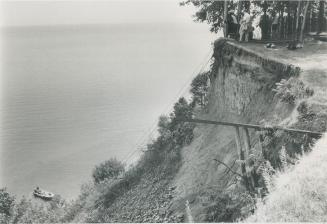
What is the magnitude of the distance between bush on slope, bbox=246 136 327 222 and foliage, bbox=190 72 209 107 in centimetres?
1707

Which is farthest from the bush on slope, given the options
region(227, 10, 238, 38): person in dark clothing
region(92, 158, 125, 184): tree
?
region(92, 158, 125, 184): tree

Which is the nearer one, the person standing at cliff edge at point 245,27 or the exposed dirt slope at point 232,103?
the exposed dirt slope at point 232,103

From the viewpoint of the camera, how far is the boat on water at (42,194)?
1762 inches

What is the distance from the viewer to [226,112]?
1956cm

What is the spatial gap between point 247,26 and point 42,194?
33.3 meters

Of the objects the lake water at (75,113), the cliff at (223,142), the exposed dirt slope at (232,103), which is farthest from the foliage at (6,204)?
the exposed dirt slope at (232,103)

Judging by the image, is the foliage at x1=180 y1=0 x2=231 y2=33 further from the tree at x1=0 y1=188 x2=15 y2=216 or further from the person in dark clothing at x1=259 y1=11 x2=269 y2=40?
the tree at x1=0 y1=188 x2=15 y2=216

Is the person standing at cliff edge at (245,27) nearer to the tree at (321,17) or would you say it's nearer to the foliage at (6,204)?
the tree at (321,17)

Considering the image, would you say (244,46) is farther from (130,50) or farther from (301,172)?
(130,50)

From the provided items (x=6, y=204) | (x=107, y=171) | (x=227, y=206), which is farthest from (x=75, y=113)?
(x=227, y=206)

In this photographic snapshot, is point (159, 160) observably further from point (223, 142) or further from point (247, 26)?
point (247, 26)

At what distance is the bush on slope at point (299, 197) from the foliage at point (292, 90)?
4.29 m

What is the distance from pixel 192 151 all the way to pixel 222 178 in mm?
5848

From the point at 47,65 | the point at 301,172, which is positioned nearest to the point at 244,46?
the point at 301,172
